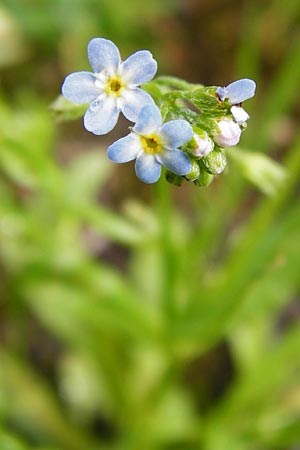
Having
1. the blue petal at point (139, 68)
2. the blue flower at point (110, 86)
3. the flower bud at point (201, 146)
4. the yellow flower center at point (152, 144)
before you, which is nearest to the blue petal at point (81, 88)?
the blue flower at point (110, 86)

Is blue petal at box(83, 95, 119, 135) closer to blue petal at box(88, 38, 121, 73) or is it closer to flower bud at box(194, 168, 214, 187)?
blue petal at box(88, 38, 121, 73)

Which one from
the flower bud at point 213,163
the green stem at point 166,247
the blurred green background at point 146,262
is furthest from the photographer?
the blurred green background at point 146,262

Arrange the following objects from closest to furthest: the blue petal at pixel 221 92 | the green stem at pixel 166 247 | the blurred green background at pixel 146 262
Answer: the blue petal at pixel 221 92 → the green stem at pixel 166 247 → the blurred green background at pixel 146 262

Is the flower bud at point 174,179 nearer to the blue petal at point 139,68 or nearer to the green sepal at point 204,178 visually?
the green sepal at point 204,178

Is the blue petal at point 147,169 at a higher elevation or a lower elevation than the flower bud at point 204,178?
lower

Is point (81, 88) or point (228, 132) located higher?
point (81, 88)

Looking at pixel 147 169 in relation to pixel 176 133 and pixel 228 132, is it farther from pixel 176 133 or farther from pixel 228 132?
pixel 228 132

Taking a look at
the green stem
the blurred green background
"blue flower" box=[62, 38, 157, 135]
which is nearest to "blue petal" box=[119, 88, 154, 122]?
"blue flower" box=[62, 38, 157, 135]

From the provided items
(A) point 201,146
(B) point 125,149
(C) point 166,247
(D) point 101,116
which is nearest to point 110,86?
(D) point 101,116
